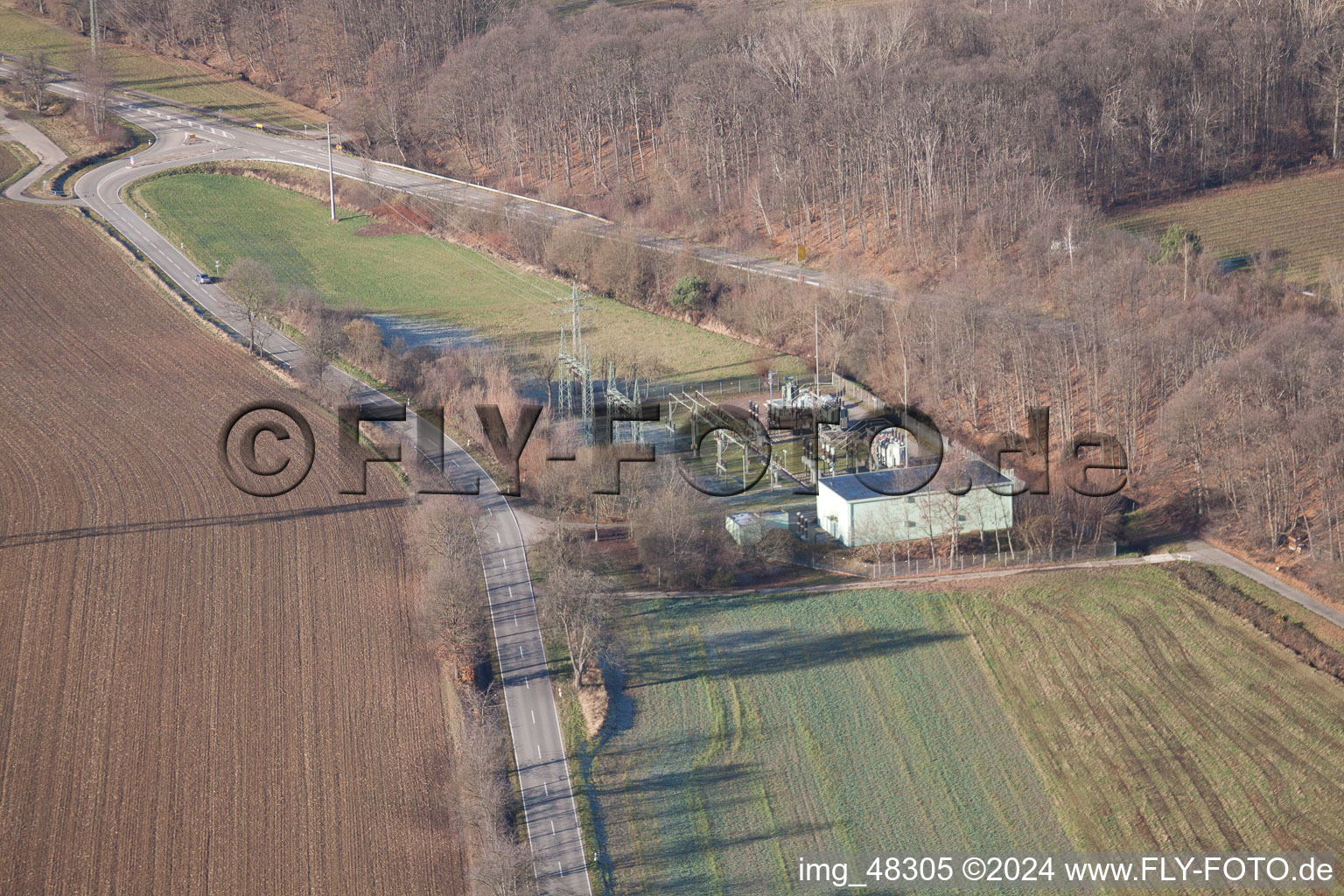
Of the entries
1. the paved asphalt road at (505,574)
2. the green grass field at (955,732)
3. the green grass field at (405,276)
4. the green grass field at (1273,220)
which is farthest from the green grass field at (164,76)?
the green grass field at (955,732)

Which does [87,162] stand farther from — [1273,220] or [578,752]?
[1273,220]

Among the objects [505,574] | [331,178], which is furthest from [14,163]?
[505,574]

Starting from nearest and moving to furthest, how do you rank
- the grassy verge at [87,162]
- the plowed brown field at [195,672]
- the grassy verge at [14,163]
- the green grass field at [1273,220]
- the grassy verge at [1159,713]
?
the plowed brown field at [195,672], the grassy verge at [1159,713], the green grass field at [1273,220], the grassy verge at [14,163], the grassy verge at [87,162]

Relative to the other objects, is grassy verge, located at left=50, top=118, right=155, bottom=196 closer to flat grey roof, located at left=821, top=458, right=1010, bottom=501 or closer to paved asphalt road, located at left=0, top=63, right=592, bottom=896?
paved asphalt road, located at left=0, top=63, right=592, bottom=896

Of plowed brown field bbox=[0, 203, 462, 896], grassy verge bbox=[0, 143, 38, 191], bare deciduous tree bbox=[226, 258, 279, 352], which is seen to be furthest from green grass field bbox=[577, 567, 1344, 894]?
grassy verge bbox=[0, 143, 38, 191]

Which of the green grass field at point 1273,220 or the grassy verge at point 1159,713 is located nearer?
the grassy verge at point 1159,713

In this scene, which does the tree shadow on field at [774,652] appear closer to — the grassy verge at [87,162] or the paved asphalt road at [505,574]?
the paved asphalt road at [505,574]
